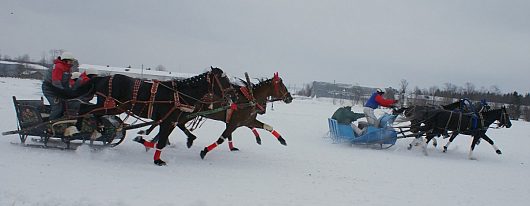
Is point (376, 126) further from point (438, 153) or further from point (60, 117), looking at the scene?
point (60, 117)

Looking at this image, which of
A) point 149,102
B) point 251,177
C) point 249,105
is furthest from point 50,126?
point 251,177

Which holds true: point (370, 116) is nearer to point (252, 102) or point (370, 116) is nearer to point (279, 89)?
point (279, 89)

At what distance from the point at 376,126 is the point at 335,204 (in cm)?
718

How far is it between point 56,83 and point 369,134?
323 inches

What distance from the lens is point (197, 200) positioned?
5.54 meters

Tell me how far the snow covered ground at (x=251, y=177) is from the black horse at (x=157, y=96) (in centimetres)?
Result: 85

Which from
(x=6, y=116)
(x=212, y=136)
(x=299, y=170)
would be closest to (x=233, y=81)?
(x=299, y=170)

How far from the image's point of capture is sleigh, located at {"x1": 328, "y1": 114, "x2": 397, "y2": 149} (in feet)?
39.7

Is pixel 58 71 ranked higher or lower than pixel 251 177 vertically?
higher

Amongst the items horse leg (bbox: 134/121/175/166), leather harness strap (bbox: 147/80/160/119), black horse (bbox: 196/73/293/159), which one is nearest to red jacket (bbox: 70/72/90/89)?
leather harness strap (bbox: 147/80/160/119)

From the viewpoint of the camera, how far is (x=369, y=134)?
12.0m

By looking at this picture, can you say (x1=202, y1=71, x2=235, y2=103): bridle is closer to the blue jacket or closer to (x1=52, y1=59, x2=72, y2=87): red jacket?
(x1=52, y1=59, x2=72, y2=87): red jacket

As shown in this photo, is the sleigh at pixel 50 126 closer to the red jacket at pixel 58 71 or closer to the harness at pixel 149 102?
the harness at pixel 149 102

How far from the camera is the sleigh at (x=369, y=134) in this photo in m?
12.1
